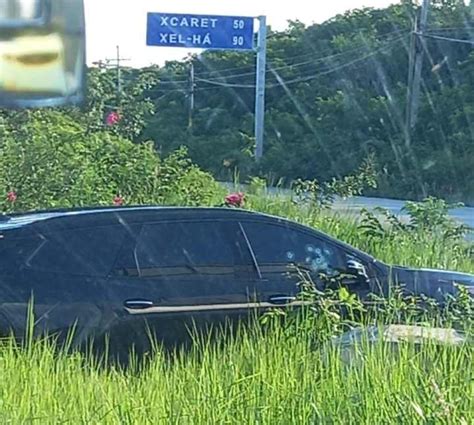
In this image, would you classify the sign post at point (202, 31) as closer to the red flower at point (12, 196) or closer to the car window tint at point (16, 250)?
the red flower at point (12, 196)

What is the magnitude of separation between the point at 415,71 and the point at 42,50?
3441cm

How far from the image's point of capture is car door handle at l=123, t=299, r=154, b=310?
7.23 m

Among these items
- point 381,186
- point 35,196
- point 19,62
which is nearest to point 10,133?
point 35,196

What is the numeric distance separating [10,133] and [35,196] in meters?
2.38

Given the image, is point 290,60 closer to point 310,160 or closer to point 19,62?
point 310,160

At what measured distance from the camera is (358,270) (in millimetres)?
7918

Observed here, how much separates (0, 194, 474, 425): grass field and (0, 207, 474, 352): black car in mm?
1006

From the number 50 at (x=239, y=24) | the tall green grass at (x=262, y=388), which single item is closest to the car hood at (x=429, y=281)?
the tall green grass at (x=262, y=388)

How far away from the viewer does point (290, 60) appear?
49.3 metres

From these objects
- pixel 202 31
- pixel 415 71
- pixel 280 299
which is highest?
pixel 202 31

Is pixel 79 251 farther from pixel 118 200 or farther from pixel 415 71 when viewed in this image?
pixel 415 71

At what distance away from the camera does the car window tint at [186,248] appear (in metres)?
7.54

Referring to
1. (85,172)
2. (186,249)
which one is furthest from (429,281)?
(85,172)

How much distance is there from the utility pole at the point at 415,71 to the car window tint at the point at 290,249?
30.4m
